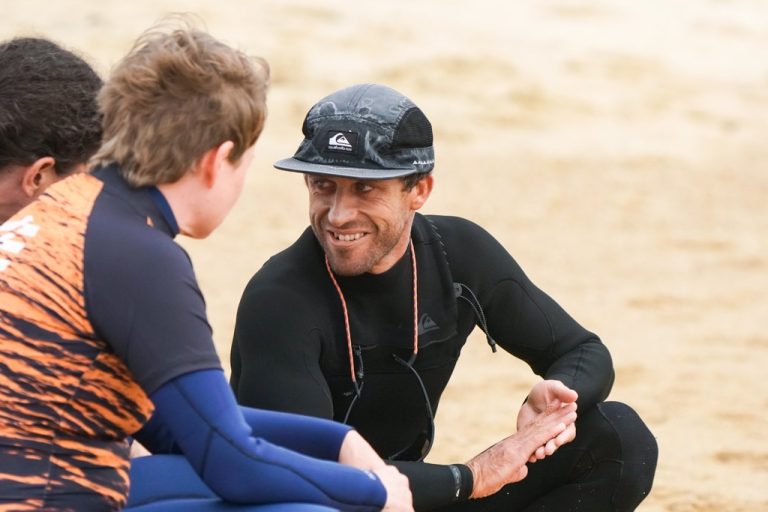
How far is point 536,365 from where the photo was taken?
4.42 metres

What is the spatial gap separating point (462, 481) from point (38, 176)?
130cm

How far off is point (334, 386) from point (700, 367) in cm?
384

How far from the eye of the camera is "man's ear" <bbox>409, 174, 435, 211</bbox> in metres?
4.03

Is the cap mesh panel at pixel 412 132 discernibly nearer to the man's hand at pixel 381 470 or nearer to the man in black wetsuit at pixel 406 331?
the man in black wetsuit at pixel 406 331

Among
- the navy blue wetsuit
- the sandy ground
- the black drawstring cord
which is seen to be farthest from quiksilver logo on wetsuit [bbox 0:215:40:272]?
the sandy ground

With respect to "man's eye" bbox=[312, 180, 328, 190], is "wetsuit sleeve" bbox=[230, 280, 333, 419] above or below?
below

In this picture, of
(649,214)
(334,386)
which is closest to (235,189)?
(334,386)

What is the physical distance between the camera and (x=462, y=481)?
3.77 m

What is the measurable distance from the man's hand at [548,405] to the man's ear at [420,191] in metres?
0.60

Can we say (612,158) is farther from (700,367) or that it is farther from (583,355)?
(583,355)

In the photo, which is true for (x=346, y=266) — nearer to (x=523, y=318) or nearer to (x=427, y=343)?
(x=427, y=343)

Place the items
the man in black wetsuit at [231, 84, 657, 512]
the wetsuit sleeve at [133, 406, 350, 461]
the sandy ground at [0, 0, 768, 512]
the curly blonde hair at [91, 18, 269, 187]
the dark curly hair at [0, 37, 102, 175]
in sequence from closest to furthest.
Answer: the curly blonde hair at [91, 18, 269, 187]
the wetsuit sleeve at [133, 406, 350, 461]
the dark curly hair at [0, 37, 102, 175]
the man in black wetsuit at [231, 84, 657, 512]
the sandy ground at [0, 0, 768, 512]

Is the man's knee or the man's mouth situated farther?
the man's knee

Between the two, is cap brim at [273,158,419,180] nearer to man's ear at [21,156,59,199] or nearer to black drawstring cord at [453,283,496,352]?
black drawstring cord at [453,283,496,352]
